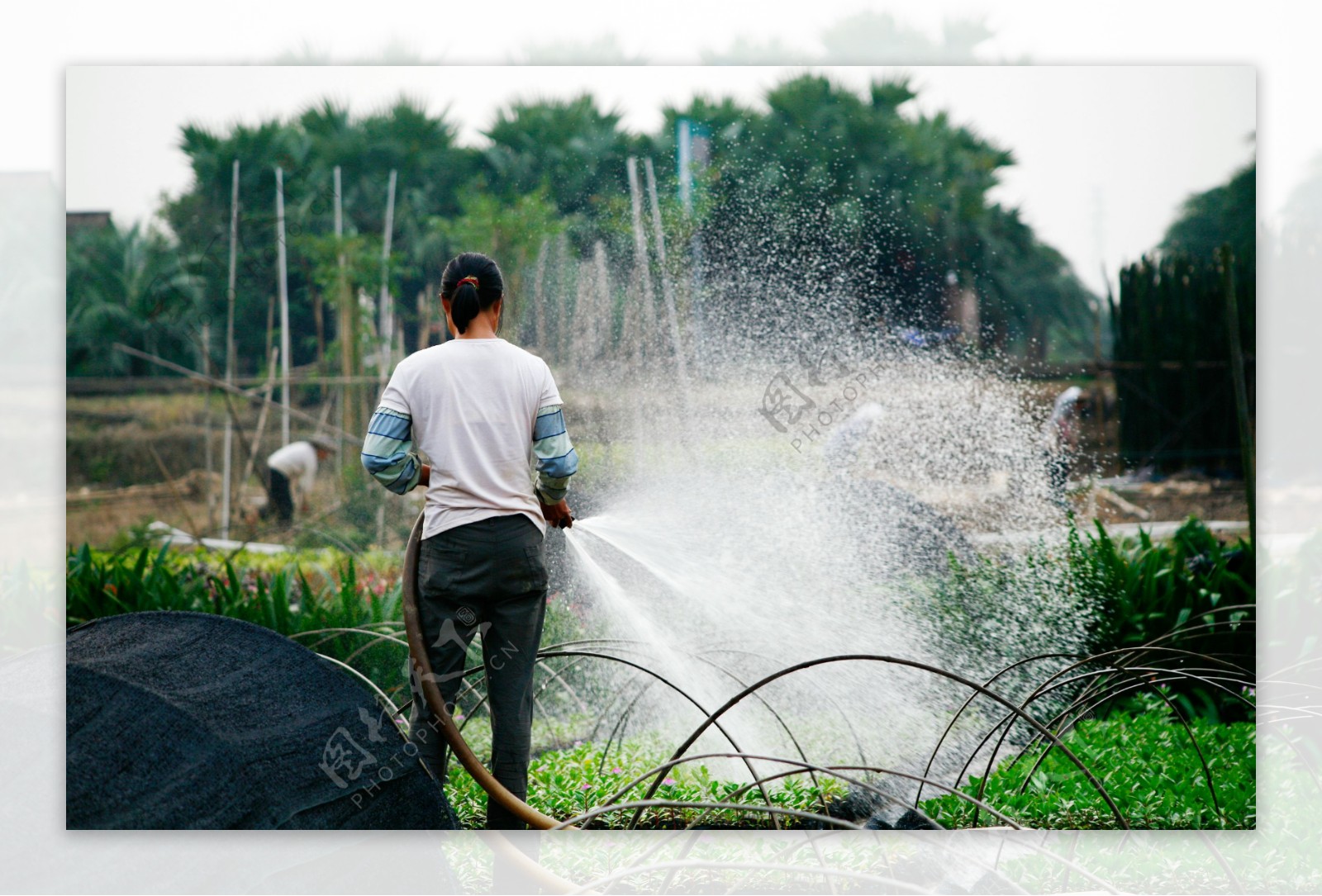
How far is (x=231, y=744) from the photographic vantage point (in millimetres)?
2312

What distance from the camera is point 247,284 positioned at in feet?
12.4

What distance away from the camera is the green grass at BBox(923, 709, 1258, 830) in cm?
283

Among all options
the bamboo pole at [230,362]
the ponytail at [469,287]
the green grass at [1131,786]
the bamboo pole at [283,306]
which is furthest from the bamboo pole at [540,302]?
the green grass at [1131,786]

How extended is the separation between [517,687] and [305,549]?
1820 mm

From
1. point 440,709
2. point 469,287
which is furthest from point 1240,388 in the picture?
point 440,709

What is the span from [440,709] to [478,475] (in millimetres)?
501

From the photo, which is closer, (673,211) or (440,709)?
(440,709)

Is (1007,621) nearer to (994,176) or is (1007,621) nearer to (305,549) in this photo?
(994,176)

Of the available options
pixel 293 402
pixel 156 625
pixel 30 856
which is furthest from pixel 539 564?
pixel 293 402

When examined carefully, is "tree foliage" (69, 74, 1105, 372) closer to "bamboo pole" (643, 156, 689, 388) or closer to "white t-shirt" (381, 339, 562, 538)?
"bamboo pole" (643, 156, 689, 388)

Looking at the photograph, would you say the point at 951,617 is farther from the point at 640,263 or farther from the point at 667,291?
the point at 640,263

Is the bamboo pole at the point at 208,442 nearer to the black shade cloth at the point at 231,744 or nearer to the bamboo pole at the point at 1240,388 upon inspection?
the black shade cloth at the point at 231,744

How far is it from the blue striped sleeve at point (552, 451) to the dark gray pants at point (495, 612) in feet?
0.33

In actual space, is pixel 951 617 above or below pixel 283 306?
below
